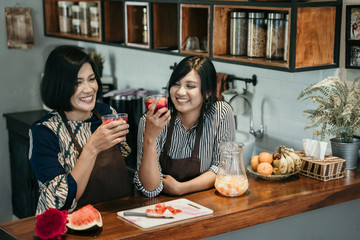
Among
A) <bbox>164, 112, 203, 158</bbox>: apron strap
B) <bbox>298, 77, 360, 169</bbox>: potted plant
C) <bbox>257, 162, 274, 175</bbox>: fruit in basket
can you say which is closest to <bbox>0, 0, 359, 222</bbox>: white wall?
<bbox>298, 77, 360, 169</bbox>: potted plant

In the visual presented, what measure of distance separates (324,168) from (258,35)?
0.97 metres

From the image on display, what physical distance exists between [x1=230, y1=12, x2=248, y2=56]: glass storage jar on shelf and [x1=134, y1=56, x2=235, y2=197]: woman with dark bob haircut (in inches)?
25.3

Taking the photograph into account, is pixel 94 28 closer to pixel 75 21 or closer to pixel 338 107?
pixel 75 21

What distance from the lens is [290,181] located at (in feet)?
9.03

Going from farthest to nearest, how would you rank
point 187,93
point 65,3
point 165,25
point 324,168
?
point 65,3 < point 165,25 < point 324,168 < point 187,93

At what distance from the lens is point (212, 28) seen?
3.36 meters

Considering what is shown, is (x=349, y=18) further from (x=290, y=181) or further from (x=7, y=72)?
(x=7, y=72)

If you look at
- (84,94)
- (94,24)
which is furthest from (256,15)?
(94,24)

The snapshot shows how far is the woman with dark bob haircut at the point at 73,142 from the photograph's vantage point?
2.35 metres

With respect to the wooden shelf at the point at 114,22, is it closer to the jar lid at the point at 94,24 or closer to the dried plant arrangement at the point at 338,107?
the jar lid at the point at 94,24

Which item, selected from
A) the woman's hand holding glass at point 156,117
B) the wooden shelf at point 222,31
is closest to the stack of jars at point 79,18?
the wooden shelf at point 222,31

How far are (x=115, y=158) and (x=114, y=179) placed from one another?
110 mm

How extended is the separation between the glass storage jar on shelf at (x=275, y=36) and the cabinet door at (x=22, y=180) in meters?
2.55

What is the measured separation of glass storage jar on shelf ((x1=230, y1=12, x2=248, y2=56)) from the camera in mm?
3307
